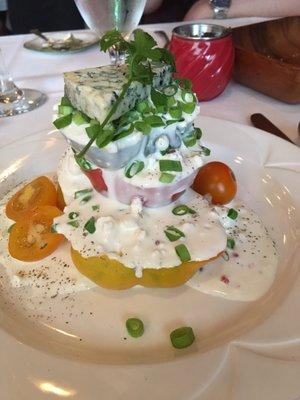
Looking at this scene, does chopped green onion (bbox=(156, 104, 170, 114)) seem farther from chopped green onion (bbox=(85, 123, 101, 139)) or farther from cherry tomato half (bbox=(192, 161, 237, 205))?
cherry tomato half (bbox=(192, 161, 237, 205))

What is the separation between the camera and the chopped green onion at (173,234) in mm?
955

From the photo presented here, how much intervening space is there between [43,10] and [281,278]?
288 cm

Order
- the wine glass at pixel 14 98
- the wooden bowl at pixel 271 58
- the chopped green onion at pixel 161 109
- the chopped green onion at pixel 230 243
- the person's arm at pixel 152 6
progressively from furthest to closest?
the person's arm at pixel 152 6 → the wine glass at pixel 14 98 → the wooden bowl at pixel 271 58 → the chopped green onion at pixel 230 243 → the chopped green onion at pixel 161 109

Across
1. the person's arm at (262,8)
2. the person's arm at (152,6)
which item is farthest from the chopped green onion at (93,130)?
the person's arm at (152,6)

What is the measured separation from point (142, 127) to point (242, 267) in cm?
39

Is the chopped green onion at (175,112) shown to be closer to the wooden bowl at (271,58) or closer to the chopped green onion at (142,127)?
the chopped green onion at (142,127)

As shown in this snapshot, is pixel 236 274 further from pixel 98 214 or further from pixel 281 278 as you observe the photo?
pixel 98 214

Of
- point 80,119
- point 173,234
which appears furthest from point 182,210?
point 80,119

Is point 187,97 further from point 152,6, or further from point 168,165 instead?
point 152,6

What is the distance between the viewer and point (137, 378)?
737 millimetres

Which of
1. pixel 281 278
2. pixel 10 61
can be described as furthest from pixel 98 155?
pixel 10 61

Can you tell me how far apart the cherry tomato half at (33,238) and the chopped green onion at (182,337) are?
367 millimetres

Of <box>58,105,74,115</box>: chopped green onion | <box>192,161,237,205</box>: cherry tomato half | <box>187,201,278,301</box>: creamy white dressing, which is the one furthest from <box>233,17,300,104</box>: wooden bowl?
<box>58,105,74,115</box>: chopped green onion

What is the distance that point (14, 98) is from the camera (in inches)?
65.8
